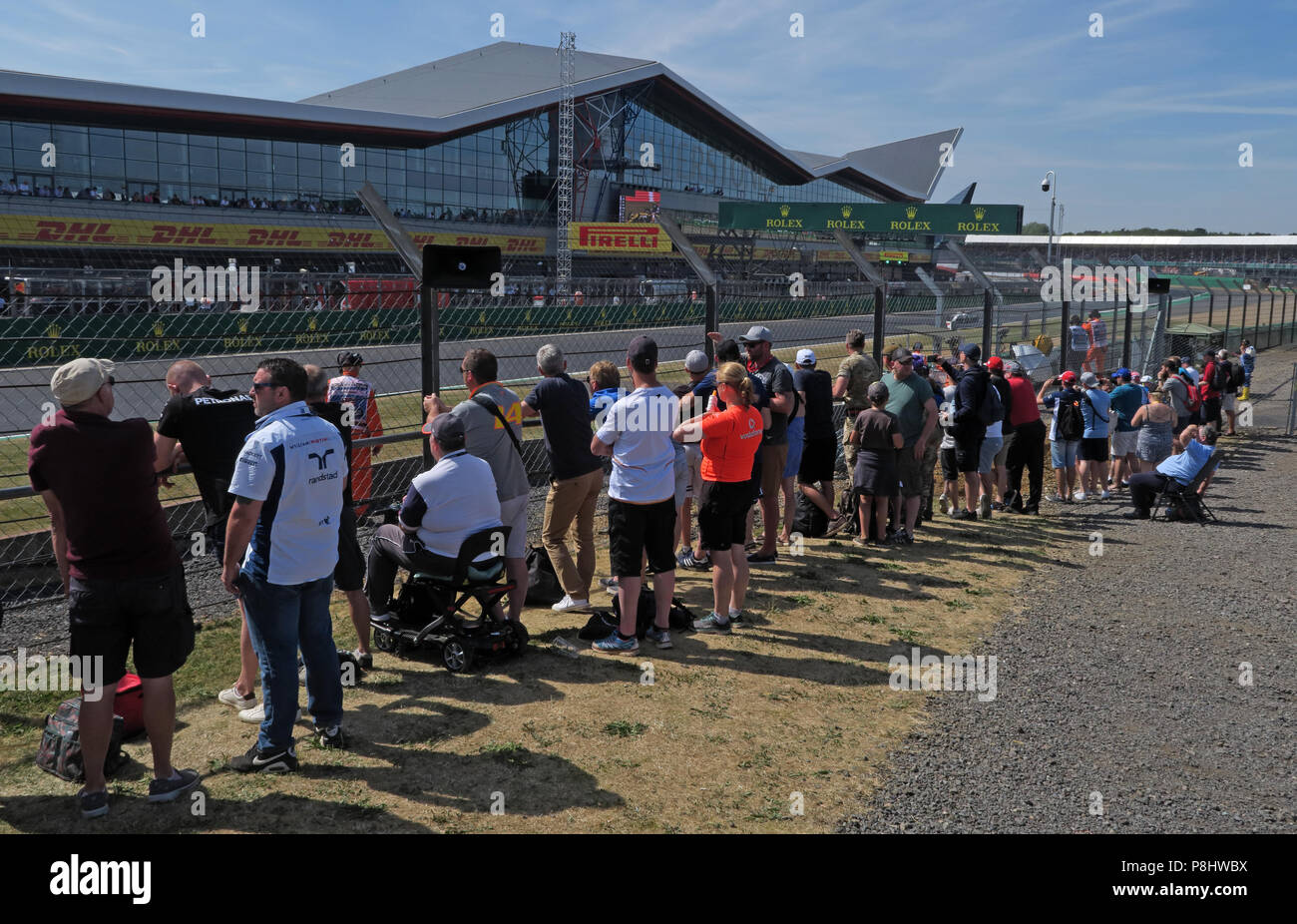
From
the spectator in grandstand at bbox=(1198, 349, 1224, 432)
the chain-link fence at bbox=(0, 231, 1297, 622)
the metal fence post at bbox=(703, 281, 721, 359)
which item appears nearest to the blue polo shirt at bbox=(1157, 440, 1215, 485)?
the chain-link fence at bbox=(0, 231, 1297, 622)

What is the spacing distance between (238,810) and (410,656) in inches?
75.2

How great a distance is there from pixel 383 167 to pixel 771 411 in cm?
4450

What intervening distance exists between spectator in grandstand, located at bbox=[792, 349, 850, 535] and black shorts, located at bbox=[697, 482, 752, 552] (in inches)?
107

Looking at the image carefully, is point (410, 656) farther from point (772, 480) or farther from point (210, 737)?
point (772, 480)

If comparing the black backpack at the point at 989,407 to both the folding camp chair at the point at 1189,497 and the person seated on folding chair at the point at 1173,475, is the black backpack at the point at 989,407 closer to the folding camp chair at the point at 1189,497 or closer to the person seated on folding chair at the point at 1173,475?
the person seated on folding chair at the point at 1173,475

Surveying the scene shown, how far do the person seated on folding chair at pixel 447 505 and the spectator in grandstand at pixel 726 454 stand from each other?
1.33m

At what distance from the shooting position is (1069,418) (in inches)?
478

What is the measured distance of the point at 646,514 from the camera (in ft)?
19.9

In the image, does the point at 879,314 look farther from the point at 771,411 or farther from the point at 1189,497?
the point at 771,411

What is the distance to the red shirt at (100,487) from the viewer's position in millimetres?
3816

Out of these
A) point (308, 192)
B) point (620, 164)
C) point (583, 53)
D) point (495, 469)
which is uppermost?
point (583, 53)

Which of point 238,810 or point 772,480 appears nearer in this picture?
point 238,810

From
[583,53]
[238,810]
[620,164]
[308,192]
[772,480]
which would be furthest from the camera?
[583,53]
